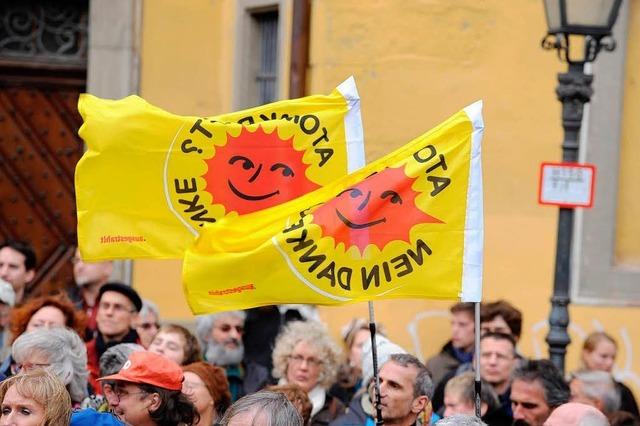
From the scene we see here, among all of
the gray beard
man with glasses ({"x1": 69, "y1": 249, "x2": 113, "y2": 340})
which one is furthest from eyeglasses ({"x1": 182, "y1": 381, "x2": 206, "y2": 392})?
man with glasses ({"x1": 69, "y1": 249, "x2": 113, "y2": 340})

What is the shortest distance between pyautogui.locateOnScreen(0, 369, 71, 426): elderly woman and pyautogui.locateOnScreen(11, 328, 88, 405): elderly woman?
46.5 inches

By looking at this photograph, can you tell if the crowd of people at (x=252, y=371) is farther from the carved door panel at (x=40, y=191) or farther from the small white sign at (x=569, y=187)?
the carved door panel at (x=40, y=191)

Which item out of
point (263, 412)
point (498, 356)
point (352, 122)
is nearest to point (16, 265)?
point (498, 356)

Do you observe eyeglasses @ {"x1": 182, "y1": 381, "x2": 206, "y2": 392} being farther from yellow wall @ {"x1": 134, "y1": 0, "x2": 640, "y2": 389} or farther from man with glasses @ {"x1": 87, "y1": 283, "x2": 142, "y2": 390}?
yellow wall @ {"x1": 134, "y1": 0, "x2": 640, "y2": 389}

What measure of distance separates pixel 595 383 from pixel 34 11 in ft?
24.4

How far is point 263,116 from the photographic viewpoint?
8.77 meters

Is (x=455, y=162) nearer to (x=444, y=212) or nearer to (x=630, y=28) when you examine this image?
(x=444, y=212)

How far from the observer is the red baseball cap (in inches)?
319

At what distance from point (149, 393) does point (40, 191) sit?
25.9ft

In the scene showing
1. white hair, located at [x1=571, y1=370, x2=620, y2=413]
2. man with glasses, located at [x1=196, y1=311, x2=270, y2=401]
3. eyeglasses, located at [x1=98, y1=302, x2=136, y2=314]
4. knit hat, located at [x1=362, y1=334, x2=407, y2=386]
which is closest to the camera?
knit hat, located at [x1=362, y1=334, x2=407, y2=386]

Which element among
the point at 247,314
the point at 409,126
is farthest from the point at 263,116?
the point at 409,126

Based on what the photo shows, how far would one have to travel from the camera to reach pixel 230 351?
11531 millimetres

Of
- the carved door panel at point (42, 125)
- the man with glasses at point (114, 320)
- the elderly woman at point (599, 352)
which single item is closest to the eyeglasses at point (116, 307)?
the man with glasses at point (114, 320)

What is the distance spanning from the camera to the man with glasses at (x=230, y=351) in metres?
11.4
